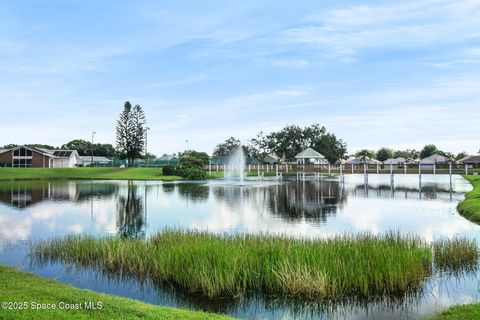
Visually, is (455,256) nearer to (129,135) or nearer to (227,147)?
(129,135)

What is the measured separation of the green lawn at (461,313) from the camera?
8.54 meters

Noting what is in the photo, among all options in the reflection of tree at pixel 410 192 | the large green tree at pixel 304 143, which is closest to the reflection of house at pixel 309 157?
the large green tree at pixel 304 143

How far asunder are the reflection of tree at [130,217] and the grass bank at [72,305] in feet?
31.2

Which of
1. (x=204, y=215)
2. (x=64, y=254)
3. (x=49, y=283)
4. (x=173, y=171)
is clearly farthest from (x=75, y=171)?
(x=49, y=283)

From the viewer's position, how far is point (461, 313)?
29.0ft

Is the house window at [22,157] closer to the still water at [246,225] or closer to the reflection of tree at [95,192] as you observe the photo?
the reflection of tree at [95,192]

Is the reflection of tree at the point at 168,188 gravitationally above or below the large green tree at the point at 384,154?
below

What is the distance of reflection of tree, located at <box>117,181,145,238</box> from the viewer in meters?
20.4

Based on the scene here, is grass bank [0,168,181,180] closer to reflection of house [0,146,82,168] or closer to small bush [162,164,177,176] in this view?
small bush [162,164,177,176]

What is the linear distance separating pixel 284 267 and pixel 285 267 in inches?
6.7

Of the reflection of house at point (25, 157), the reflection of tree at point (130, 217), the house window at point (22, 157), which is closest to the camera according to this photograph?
the reflection of tree at point (130, 217)

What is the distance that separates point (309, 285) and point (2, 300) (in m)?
6.86

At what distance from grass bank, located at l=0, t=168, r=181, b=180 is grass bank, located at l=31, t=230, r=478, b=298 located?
54.3 meters

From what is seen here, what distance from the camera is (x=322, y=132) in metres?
111
